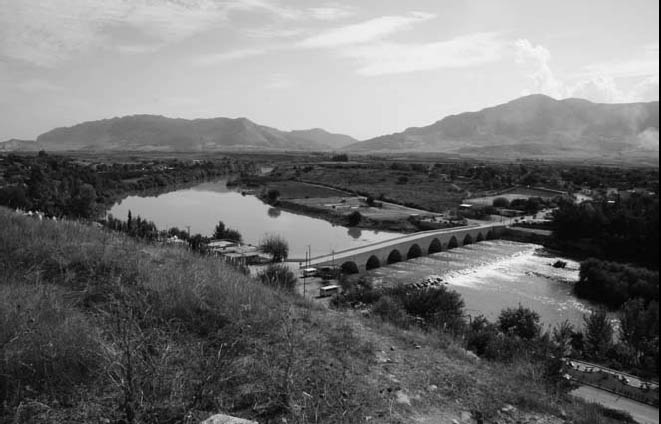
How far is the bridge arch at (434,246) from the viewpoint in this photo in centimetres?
3603

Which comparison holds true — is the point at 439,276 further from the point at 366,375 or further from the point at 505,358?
the point at 366,375

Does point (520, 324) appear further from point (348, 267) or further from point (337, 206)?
Result: point (337, 206)

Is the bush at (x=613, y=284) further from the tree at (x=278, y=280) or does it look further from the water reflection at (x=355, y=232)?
the tree at (x=278, y=280)

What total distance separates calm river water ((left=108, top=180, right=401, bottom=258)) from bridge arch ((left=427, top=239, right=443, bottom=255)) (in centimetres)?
510

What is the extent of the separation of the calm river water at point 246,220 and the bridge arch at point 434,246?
16.7 ft

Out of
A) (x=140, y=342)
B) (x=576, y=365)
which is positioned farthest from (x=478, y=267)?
(x=140, y=342)

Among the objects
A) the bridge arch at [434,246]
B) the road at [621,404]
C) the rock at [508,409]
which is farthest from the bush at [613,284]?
the rock at [508,409]

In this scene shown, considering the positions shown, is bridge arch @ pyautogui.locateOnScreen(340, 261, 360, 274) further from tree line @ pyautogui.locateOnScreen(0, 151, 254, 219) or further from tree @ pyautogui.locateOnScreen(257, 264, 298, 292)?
tree line @ pyautogui.locateOnScreen(0, 151, 254, 219)

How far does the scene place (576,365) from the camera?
46.5 feet

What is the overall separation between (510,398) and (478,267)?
94.3ft

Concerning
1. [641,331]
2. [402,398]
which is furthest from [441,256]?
[402,398]

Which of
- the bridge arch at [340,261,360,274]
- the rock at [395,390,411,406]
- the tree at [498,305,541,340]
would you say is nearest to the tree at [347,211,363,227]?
the bridge arch at [340,261,360,274]

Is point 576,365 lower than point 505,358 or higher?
lower

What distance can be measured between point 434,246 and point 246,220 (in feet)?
62.9
